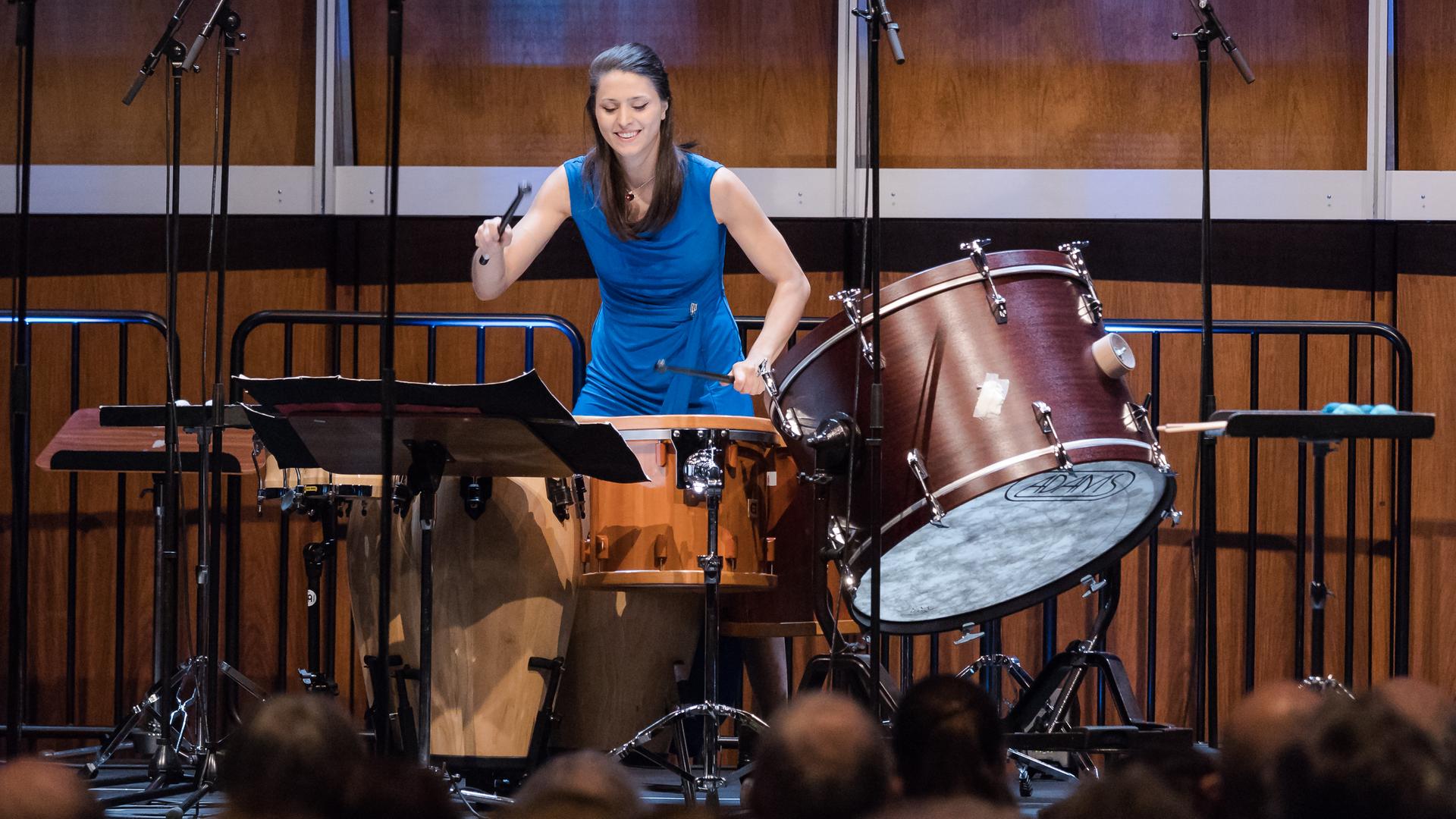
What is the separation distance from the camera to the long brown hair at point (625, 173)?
149 inches

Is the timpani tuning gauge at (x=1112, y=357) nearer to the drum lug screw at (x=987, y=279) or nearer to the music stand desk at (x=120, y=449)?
the drum lug screw at (x=987, y=279)

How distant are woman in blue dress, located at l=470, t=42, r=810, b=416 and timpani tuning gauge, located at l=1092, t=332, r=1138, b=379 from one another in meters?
0.84

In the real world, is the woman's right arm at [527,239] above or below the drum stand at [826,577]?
above

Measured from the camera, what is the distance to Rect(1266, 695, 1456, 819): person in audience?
1.73m

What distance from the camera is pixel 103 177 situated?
534 centimetres

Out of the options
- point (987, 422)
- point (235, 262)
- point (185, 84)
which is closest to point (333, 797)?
point (987, 422)

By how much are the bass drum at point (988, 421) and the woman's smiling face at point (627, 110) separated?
0.73 meters

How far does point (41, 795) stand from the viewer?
168 cm

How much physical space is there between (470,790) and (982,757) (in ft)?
4.86

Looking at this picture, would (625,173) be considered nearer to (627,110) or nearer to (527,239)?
(627,110)

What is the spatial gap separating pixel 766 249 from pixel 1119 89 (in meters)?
2.19

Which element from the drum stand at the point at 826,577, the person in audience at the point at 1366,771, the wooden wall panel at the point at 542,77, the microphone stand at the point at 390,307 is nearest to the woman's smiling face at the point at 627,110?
the drum stand at the point at 826,577

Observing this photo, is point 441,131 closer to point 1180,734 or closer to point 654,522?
point 654,522

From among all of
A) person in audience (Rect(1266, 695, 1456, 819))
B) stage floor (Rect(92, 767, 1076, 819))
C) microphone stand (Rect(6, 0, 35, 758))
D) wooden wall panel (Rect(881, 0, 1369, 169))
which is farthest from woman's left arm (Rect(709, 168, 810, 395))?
person in audience (Rect(1266, 695, 1456, 819))
